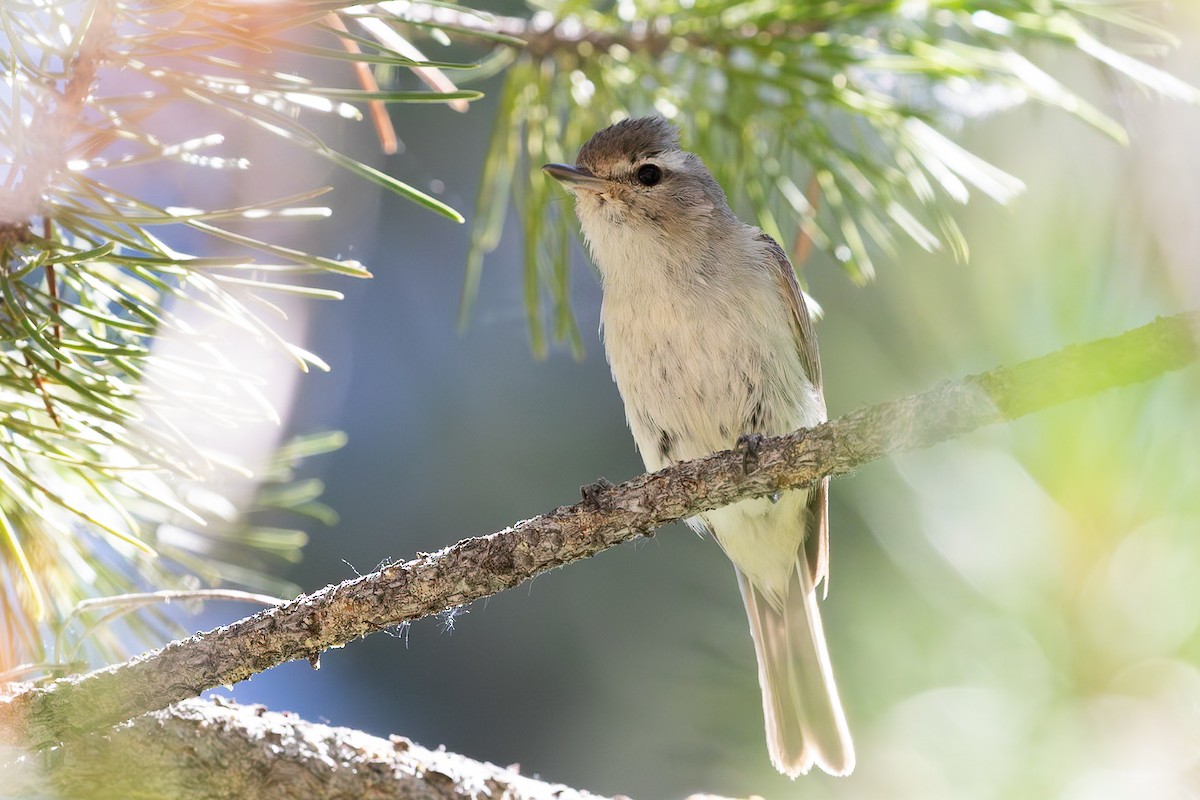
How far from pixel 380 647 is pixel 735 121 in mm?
3065

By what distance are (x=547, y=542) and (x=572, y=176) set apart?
124 cm

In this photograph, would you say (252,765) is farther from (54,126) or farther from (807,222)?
(807,222)

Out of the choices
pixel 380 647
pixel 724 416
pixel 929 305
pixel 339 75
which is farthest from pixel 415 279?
pixel 929 305

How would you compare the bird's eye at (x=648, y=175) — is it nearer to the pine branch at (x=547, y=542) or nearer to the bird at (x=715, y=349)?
the bird at (x=715, y=349)

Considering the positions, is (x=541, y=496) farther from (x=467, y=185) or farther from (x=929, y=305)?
(x=929, y=305)

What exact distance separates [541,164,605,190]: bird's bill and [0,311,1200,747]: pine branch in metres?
1.09

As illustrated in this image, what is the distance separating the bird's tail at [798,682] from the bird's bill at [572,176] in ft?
3.63

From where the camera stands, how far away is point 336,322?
4730mm

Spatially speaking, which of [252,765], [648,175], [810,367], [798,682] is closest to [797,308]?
[810,367]

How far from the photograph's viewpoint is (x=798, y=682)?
276cm

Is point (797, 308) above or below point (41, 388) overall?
above

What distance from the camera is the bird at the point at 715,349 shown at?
256cm

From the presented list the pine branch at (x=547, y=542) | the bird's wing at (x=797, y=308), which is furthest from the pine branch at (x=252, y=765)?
the bird's wing at (x=797, y=308)

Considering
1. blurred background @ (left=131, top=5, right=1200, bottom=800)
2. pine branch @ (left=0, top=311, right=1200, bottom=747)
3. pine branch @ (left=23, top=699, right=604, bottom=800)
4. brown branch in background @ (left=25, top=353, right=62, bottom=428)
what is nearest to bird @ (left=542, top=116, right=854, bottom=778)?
blurred background @ (left=131, top=5, right=1200, bottom=800)
